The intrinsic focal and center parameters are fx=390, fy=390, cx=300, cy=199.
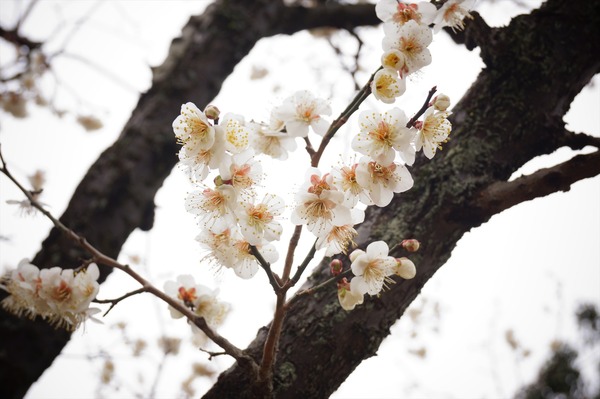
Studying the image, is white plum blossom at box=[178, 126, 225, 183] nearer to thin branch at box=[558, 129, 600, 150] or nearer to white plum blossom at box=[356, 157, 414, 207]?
white plum blossom at box=[356, 157, 414, 207]

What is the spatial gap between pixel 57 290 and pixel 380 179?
89 centimetres

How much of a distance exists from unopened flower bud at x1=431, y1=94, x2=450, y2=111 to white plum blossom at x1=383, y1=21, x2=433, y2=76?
10cm

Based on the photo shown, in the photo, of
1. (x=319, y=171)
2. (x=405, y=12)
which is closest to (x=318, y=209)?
(x=319, y=171)

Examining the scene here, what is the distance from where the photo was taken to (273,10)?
2.38 m

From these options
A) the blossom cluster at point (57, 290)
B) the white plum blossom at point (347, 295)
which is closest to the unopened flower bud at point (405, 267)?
the white plum blossom at point (347, 295)

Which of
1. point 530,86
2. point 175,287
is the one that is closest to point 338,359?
point 175,287

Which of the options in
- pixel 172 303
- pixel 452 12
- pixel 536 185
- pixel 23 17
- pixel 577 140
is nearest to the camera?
pixel 172 303

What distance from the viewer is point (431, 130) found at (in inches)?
36.9

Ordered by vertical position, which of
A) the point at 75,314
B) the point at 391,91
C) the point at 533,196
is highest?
the point at 533,196

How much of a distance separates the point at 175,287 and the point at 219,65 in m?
1.40

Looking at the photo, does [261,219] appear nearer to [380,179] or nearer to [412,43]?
[380,179]

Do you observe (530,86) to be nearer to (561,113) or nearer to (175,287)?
(561,113)

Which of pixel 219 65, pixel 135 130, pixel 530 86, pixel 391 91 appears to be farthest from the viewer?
pixel 219 65

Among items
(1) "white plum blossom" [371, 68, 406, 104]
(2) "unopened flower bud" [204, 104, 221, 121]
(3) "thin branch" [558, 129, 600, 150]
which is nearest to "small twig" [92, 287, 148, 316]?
(2) "unopened flower bud" [204, 104, 221, 121]
